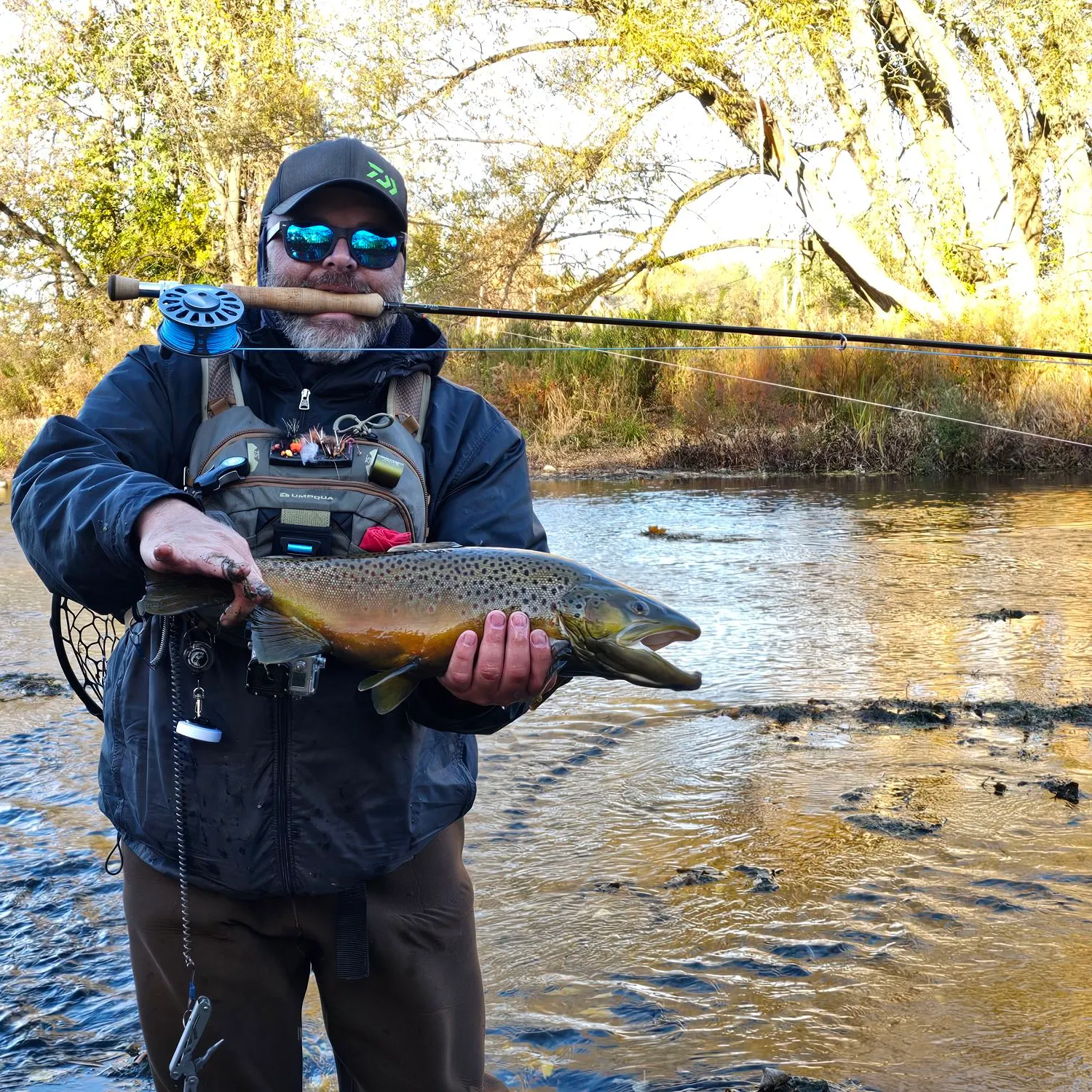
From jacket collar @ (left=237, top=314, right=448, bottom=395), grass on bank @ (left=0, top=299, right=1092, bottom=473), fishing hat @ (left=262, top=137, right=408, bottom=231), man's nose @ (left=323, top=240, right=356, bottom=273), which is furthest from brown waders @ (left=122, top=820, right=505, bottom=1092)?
grass on bank @ (left=0, top=299, right=1092, bottom=473)

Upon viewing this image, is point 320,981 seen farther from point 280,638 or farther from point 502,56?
point 502,56

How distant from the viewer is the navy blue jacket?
2.17 meters

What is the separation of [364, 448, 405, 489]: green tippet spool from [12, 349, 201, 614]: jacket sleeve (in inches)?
13.8

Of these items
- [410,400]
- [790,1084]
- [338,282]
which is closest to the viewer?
[410,400]

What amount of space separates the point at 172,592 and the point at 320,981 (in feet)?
2.75

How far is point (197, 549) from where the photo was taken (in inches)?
79.1

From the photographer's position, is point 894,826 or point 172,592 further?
point 894,826

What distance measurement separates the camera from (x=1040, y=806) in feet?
14.4

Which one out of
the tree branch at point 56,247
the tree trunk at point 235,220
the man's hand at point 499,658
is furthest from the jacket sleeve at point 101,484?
the tree branch at point 56,247

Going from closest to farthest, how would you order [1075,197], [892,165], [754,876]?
[754,876] → [1075,197] → [892,165]

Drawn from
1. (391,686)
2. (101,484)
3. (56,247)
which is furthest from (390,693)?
(56,247)

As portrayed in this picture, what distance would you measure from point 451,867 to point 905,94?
21.7 metres

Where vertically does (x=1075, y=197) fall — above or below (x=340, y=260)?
above

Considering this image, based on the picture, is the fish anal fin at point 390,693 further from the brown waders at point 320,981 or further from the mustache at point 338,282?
the mustache at point 338,282
